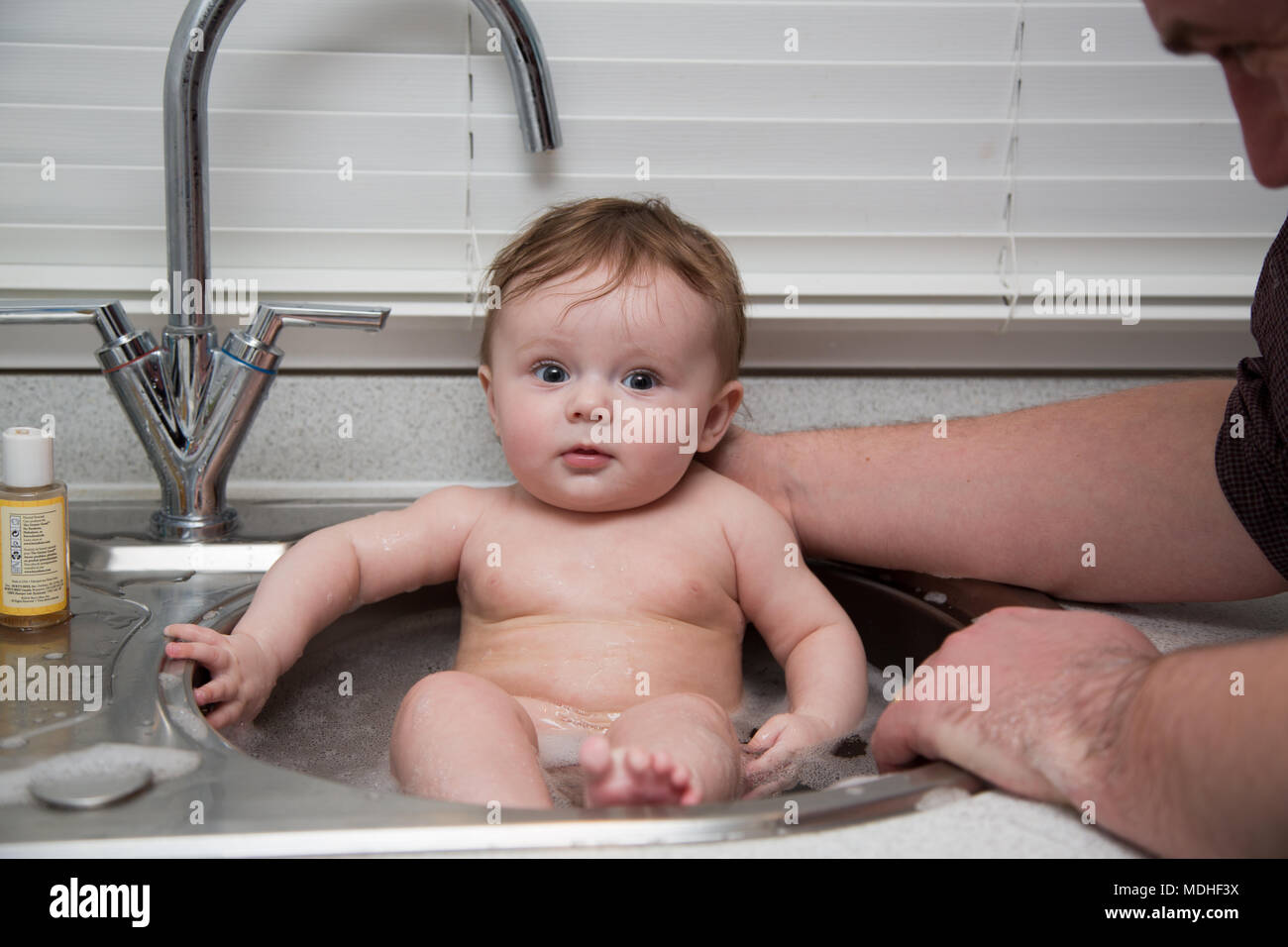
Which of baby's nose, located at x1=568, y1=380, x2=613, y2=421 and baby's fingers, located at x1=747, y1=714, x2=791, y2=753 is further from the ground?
baby's nose, located at x1=568, y1=380, x2=613, y2=421

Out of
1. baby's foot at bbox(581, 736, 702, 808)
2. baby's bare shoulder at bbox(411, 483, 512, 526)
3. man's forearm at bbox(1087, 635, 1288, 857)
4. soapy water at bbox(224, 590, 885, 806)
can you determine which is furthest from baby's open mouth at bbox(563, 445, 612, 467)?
man's forearm at bbox(1087, 635, 1288, 857)

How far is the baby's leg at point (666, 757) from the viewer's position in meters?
0.62

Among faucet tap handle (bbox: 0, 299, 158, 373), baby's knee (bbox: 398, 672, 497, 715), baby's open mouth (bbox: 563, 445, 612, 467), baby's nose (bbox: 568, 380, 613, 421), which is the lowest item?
baby's knee (bbox: 398, 672, 497, 715)

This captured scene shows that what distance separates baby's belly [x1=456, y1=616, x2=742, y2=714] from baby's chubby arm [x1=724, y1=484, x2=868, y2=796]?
2.1 inches

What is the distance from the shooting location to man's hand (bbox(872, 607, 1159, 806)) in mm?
632

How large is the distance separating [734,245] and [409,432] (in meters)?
0.38

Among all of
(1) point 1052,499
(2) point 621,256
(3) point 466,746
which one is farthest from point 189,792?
(1) point 1052,499

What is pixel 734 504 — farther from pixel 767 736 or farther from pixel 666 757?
pixel 666 757

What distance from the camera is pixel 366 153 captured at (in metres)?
1.11

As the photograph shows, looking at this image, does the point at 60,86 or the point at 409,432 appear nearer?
the point at 60,86

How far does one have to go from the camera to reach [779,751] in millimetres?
809

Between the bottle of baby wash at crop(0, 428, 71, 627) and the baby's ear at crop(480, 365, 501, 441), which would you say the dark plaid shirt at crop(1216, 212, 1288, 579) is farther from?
the bottle of baby wash at crop(0, 428, 71, 627)

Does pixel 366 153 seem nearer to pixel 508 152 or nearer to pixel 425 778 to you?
pixel 508 152
